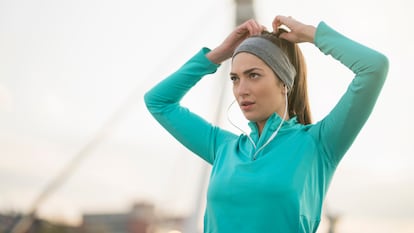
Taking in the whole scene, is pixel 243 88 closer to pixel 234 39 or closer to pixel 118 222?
pixel 234 39

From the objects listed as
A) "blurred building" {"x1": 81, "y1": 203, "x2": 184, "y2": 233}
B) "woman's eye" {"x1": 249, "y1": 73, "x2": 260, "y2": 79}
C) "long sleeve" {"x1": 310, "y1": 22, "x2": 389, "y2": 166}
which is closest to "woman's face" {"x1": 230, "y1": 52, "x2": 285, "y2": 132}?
"woman's eye" {"x1": 249, "y1": 73, "x2": 260, "y2": 79}

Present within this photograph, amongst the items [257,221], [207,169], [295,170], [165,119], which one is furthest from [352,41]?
[207,169]

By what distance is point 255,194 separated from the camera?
90.5 inches

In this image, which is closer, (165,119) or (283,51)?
(283,51)

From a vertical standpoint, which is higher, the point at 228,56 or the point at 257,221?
the point at 228,56

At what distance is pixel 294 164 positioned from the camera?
235cm

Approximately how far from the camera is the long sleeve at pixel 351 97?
2.33 meters

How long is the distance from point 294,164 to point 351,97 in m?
0.31

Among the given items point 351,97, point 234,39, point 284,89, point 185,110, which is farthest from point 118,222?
point 351,97

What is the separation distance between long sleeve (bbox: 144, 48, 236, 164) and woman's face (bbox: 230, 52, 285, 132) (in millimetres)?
366

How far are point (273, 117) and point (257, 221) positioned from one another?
444 millimetres

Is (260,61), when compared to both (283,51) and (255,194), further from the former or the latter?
(255,194)

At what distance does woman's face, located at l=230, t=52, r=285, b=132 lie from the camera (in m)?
2.47

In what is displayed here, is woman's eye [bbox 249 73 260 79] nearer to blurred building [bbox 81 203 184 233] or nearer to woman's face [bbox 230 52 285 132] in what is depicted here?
woman's face [bbox 230 52 285 132]
